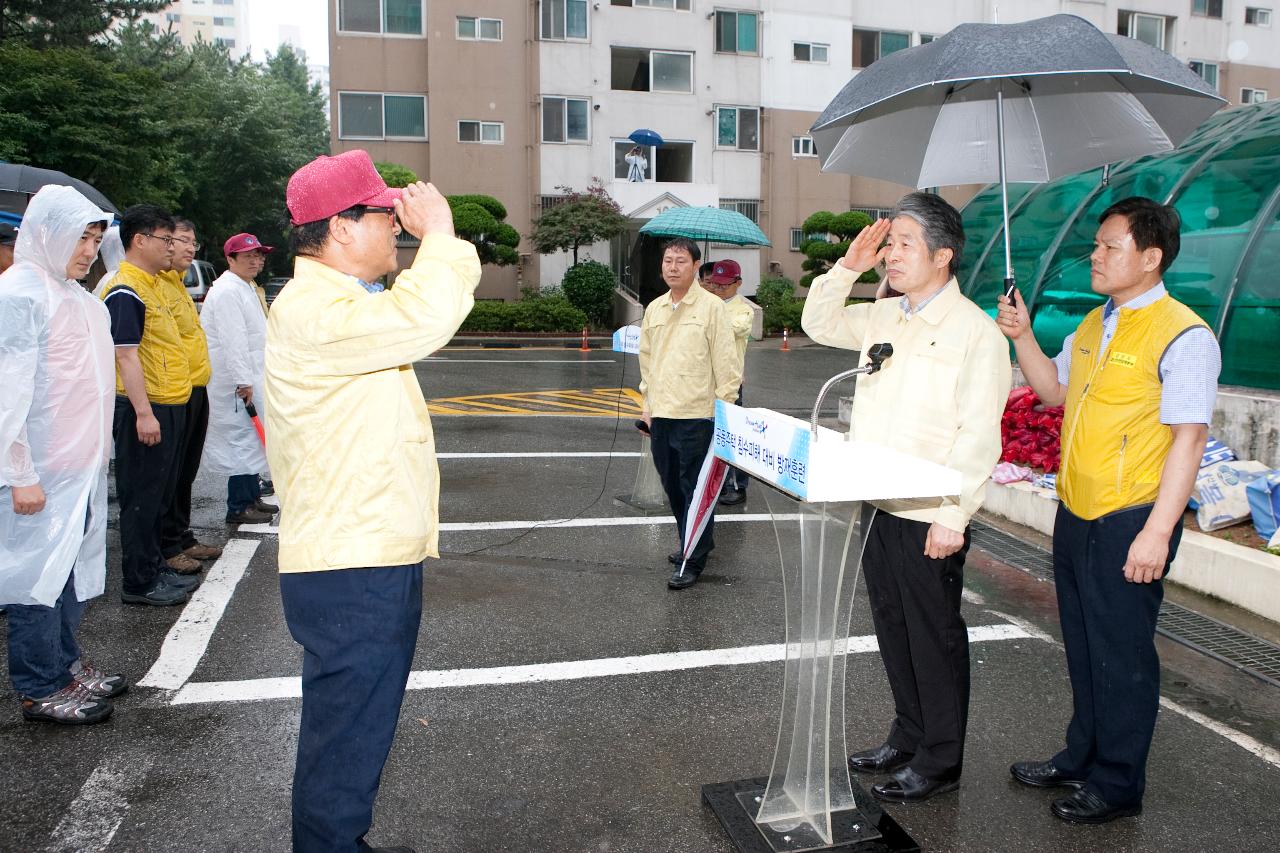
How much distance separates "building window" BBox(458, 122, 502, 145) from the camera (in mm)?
28594

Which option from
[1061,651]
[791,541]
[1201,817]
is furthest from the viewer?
[1061,651]

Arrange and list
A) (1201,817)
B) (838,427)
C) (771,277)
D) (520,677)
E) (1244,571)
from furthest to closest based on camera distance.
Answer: (771,277) < (838,427) < (1244,571) < (520,677) < (1201,817)

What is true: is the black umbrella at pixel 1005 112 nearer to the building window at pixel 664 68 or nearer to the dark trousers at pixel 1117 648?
the dark trousers at pixel 1117 648

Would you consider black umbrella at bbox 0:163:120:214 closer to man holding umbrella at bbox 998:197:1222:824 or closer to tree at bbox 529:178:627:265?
man holding umbrella at bbox 998:197:1222:824

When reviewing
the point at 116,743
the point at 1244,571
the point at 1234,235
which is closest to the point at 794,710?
the point at 116,743

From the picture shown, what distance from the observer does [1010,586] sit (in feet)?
18.9

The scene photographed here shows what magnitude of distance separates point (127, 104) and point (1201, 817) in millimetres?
25853

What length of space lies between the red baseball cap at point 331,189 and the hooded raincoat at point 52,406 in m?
1.88

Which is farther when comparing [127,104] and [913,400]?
[127,104]

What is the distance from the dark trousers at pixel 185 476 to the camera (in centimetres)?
570

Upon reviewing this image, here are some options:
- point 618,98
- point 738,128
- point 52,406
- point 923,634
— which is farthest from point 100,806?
point 738,128

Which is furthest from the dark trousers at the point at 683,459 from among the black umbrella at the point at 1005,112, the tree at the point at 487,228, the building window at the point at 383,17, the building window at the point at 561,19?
the building window at the point at 383,17

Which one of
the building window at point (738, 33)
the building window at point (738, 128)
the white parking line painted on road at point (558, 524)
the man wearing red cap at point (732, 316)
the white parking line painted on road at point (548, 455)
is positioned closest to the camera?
the white parking line painted on road at point (558, 524)

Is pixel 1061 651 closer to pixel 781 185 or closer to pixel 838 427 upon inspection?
pixel 838 427
